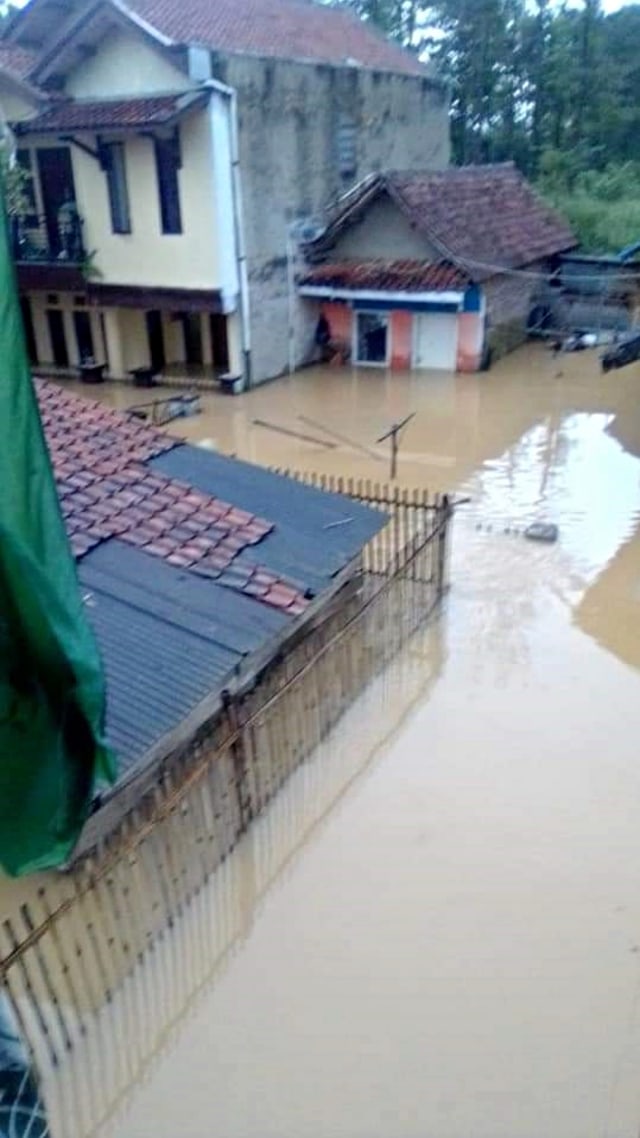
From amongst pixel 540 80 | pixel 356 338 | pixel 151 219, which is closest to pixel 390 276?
pixel 356 338

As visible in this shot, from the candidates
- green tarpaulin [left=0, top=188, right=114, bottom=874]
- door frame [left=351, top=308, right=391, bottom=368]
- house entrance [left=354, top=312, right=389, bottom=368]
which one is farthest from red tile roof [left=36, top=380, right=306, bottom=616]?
house entrance [left=354, top=312, right=389, bottom=368]

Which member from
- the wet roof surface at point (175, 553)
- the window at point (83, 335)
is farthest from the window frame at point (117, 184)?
the wet roof surface at point (175, 553)

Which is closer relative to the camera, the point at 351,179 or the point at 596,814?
the point at 596,814

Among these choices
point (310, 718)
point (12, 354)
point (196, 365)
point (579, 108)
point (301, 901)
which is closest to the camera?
point (12, 354)

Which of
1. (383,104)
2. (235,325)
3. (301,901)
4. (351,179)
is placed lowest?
(301,901)

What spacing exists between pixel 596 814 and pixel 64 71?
17.4 meters

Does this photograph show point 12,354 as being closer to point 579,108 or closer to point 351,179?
point 351,179

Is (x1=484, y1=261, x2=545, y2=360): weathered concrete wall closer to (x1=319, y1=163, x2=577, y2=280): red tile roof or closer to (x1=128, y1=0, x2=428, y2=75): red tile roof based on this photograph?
(x1=319, y1=163, x2=577, y2=280): red tile roof

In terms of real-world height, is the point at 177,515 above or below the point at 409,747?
above

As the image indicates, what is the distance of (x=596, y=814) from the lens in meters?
7.18

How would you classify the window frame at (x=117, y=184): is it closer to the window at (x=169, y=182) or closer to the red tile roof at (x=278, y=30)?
the window at (x=169, y=182)

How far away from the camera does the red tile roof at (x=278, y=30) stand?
688 inches

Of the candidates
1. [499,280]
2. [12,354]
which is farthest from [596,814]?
[499,280]

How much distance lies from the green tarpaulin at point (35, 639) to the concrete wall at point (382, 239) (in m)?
17.7
